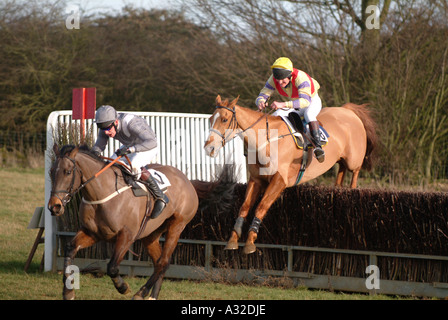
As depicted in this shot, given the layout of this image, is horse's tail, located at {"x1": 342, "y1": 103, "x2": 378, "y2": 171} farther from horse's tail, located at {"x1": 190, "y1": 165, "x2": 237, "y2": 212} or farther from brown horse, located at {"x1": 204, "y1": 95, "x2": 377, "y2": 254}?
horse's tail, located at {"x1": 190, "y1": 165, "x2": 237, "y2": 212}

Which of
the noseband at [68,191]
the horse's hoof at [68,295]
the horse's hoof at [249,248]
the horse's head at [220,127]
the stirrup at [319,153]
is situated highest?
the horse's head at [220,127]

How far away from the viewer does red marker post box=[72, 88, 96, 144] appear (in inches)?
302

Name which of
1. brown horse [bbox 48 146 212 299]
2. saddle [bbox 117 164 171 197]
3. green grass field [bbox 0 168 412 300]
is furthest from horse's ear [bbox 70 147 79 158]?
green grass field [bbox 0 168 412 300]

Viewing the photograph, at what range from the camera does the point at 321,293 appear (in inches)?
266

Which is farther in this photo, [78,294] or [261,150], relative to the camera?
[261,150]

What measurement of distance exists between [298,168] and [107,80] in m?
12.5

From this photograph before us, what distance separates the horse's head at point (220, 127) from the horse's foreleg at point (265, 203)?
703 mm

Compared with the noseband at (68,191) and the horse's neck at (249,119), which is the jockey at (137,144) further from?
the horse's neck at (249,119)

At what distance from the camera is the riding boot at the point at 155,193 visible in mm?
6012

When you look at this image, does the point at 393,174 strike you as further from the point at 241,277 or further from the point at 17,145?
the point at 17,145

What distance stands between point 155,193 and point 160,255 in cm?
72

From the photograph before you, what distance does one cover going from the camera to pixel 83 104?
25.4ft

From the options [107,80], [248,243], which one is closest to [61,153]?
[248,243]

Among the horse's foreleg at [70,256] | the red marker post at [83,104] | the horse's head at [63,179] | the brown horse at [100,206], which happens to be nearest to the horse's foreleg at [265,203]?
the brown horse at [100,206]
